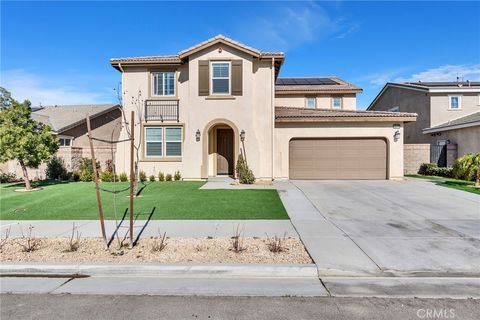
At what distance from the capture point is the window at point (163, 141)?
1636 cm

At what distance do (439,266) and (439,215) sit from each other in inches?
165

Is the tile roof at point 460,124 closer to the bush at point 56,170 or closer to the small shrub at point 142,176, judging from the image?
the small shrub at point 142,176

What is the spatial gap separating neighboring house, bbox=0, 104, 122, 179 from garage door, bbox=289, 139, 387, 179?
10712 millimetres

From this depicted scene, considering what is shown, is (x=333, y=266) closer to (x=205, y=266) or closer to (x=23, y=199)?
(x=205, y=266)

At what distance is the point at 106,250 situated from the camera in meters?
5.67

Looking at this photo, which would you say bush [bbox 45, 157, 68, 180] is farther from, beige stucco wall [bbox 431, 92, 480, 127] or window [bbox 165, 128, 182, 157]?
beige stucco wall [bbox 431, 92, 480, 127]

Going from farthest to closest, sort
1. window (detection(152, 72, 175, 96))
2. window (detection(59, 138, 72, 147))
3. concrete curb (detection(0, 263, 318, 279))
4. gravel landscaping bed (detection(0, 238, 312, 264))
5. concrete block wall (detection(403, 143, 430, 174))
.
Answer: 1. window (detection(59, 138, 72, 147))
2. concrete block wall (detection(403, 143, 430, 174))
3. window (detection(152, 72, 175, 96))
4. gravel landscaping bed (detection(0, 238, 312, 264))
5. concrete curb (detection(0, 263, 318, 279))

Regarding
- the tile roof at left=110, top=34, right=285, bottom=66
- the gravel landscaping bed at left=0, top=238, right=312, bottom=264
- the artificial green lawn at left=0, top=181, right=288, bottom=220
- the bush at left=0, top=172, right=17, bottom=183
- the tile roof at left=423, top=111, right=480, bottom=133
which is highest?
the tile roof at left=110, top=34, right=285, bottom=66

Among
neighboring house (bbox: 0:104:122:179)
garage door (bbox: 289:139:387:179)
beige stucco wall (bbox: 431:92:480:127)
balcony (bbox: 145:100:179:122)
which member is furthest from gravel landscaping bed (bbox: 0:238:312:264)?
beige stucco wall (bbox: 431:92:480:127)

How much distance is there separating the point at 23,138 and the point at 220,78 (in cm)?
936

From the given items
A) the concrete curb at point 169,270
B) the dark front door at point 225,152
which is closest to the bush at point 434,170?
the dark front door at point 225,152

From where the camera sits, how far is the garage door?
1659 centimetres

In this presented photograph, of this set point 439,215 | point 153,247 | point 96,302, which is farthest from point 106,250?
point 439,215

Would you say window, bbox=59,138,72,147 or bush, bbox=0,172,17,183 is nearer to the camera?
bush, bbox=0,172,17,183
